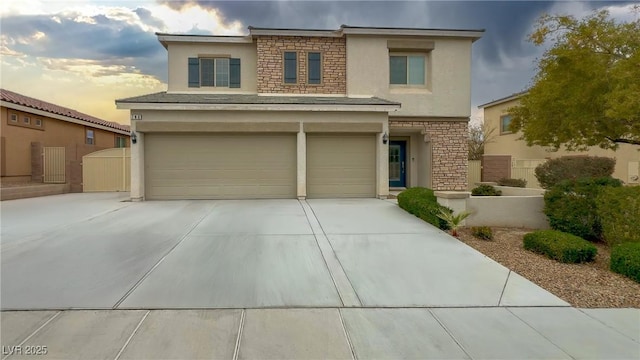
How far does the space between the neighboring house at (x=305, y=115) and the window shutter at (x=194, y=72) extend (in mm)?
93

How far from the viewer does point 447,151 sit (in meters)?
16.9

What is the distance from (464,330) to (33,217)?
37.5ft

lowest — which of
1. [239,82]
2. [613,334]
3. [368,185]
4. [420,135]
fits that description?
[613,334]

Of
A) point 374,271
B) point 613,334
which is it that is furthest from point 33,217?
point 613,334

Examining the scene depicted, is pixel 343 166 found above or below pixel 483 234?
above

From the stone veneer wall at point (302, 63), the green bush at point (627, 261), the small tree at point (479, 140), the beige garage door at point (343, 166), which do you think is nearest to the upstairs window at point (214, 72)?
the stone veneer wall at point (302, 63)

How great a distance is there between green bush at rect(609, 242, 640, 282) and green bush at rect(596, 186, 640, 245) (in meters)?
1.08

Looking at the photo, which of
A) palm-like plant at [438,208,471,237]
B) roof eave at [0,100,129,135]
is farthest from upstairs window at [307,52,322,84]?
roof eave at [0,100,129,135]

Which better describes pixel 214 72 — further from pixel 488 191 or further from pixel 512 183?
pixel 512 183

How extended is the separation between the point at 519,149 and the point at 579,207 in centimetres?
1927

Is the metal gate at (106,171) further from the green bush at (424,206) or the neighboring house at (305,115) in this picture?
the green bush at (424,206)

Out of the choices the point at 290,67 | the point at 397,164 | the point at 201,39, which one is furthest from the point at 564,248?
the point at 201,39

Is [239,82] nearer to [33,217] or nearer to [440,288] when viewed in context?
[33,217]

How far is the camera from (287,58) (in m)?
16.6
